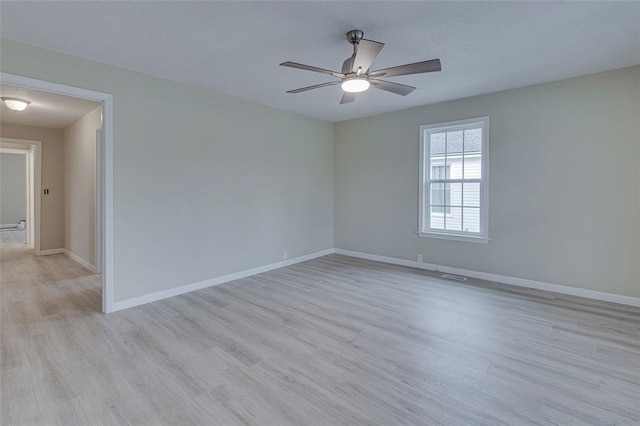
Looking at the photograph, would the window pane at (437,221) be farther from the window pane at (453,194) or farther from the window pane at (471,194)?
the window pane at (471,194)

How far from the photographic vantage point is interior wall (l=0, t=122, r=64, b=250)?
20.2ft

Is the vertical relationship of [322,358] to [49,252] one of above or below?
below

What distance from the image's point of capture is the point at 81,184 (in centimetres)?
554

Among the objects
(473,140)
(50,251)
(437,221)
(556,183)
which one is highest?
(473,140)

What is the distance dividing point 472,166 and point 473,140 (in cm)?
39

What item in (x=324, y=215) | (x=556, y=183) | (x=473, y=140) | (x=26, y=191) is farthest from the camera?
(x=26, y=191)

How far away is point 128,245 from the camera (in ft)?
11.3

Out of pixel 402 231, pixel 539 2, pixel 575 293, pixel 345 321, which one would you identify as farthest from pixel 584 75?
pixel 345 321

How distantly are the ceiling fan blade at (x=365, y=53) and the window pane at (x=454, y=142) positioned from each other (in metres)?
2.72

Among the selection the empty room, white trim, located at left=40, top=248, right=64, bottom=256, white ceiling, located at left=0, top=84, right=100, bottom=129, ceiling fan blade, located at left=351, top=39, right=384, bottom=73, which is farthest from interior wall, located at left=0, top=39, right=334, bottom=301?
white trim, located at left=40, top=248, right=64, bottom=256

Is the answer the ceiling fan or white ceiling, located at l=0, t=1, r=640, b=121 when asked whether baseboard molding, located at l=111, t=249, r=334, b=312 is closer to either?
white ceiling, located at l=0, t=1, r=640, b=121

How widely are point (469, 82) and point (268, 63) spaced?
2.50 m

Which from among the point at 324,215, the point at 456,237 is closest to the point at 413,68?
the point at 456,237

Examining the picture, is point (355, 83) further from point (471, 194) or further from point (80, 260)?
point (80, 260)
